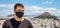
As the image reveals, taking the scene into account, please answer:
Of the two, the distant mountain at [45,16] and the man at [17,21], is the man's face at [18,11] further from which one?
the distant mountain at [45,16]

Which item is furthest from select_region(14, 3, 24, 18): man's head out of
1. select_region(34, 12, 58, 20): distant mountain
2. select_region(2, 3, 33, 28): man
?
select_region(34, 12, 58, 20): distant mountain

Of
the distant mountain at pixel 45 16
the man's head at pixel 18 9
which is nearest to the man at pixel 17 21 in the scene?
the man's head at pixel 18 9

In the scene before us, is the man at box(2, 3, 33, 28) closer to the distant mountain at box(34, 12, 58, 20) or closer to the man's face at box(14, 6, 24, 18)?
the man's face at box(14, 6, 24, 18)

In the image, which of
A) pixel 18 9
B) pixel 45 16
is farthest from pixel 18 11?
pixel 45 16

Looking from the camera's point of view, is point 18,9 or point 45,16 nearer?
point 18,9

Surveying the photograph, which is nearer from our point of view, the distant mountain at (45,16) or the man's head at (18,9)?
the man's head at (18,9)

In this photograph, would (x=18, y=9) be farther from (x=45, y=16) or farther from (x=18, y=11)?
(x=45, y=16)

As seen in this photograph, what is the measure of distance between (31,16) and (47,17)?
0.73 feet

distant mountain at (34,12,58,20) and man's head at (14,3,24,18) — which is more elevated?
man's head at (14,3,24,18)

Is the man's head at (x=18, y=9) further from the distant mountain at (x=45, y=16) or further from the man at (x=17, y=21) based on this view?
the distant mountain at (x=45, y=16)

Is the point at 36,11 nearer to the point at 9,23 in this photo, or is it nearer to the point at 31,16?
the point at 31,16

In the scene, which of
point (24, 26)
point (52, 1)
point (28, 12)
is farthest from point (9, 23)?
point (52, 1)

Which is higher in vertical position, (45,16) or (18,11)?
(18,11)

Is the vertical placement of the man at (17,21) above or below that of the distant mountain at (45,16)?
above
